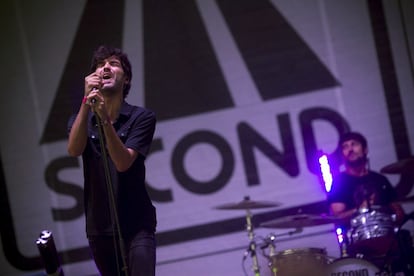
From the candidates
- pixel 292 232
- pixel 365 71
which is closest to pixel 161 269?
pixel 292 232

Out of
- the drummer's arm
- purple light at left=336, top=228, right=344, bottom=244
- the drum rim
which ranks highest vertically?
the drummer's arm

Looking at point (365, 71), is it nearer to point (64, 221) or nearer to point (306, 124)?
point (306, 124)

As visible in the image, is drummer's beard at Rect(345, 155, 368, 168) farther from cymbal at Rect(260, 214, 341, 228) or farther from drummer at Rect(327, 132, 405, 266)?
cymbal at Rect(260, 214, 341, 228)

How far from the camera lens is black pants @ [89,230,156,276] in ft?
7.91

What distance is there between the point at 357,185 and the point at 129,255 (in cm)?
312

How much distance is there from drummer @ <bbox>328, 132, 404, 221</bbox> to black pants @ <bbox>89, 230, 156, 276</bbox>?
109 inches

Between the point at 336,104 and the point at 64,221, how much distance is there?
241 cm

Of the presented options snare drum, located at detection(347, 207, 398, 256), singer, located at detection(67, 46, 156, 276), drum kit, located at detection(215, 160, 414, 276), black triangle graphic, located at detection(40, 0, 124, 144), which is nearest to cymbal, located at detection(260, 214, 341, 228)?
drum kit, located at detection(215, 160, 414, 276)

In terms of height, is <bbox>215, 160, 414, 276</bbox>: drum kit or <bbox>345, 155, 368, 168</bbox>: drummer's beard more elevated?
<bbox>345, 155, 368, 168</bbox>: drummer's beard

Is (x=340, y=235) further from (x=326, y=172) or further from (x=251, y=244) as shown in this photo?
(x=251, y=244)

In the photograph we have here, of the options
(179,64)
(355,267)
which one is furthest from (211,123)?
(355,267)

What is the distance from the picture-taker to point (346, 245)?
15.5 ft

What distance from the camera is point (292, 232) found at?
17.0ft

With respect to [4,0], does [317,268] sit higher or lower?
lower
